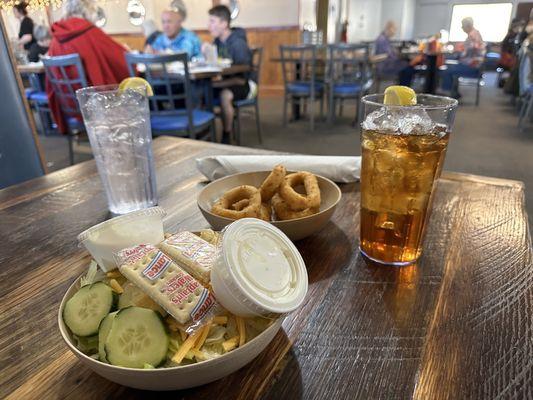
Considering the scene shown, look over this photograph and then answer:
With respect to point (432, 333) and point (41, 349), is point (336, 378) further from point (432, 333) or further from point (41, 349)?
point (41, 349)

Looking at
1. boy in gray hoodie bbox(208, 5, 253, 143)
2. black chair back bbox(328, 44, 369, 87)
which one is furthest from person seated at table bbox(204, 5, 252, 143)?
black chair back bbox(328, 44, 369, 87)

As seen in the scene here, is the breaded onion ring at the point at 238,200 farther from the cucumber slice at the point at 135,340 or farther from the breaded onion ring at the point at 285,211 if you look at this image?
the cucumber slice at the point at 135,340

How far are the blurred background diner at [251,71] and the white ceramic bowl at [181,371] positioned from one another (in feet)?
3.42

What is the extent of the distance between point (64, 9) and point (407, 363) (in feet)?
10.5

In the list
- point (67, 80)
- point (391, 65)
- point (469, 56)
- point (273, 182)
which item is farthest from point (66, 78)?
point (469, 56)

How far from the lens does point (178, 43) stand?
408 cm

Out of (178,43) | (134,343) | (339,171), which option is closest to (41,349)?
(134,343)

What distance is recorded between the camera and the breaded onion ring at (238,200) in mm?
676

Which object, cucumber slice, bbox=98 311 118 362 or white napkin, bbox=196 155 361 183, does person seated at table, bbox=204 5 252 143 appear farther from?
cucumber slice, bbox=98 311 118 362

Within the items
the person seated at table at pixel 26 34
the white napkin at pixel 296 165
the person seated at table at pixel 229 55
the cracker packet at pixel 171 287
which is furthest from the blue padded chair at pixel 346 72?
the cracker packet at pixel 171 287

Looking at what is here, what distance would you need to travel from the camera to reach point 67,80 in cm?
265

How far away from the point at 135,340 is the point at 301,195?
1.45ft

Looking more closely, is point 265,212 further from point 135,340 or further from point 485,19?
point 485,19

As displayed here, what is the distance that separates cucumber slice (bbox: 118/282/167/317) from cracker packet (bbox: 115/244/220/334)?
0.02 m
